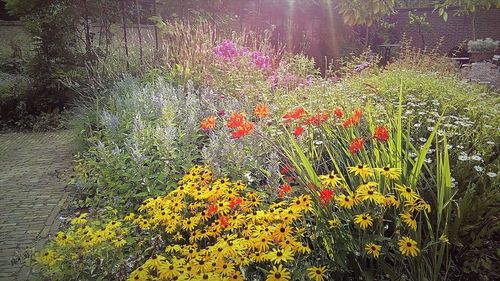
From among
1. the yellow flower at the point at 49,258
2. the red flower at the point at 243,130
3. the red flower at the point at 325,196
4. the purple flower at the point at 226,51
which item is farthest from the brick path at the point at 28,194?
the purple flower at the point at 226,51

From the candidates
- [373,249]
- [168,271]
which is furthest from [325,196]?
[168,271]

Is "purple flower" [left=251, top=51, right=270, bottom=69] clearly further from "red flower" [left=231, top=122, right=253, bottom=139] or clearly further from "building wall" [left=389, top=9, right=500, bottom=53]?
"building wall" [left=389, top=9, right=500, bottom=53]

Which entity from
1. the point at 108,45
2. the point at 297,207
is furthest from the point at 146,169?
the point at 108,45

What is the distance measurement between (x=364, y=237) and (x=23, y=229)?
9.17ft

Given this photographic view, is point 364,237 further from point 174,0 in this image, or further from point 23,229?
point 174,0

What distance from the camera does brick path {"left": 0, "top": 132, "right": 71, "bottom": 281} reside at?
9.97 ft

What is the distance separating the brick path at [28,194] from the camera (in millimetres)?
3037

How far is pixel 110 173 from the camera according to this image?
3.46m

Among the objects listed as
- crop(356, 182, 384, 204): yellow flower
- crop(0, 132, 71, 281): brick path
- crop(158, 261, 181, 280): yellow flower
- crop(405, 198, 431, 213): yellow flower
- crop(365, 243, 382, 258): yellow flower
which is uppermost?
crop(356, 182, 384, 204): yellow flower

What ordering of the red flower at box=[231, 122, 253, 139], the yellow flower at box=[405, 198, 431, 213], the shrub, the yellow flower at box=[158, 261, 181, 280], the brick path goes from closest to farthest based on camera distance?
the yellow flower at box=[158, 261, 181, 280] → the yellow flower at box=[405, 198, 431, 213] → the red flower at box=[231, 122, 253, 139] → the brick path → the shrub

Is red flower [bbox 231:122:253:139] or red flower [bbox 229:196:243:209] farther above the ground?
red flower [bbox 231:122:253:139]

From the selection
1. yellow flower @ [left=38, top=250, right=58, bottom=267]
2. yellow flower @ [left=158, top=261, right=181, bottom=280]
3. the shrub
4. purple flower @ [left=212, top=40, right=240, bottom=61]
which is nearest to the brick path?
yellow flower @ [left=38, top=250, right=58, bottom=267]

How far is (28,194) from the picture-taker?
4094 mm

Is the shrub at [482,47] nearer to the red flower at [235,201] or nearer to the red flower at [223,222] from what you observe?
the red flower at [235,201]
